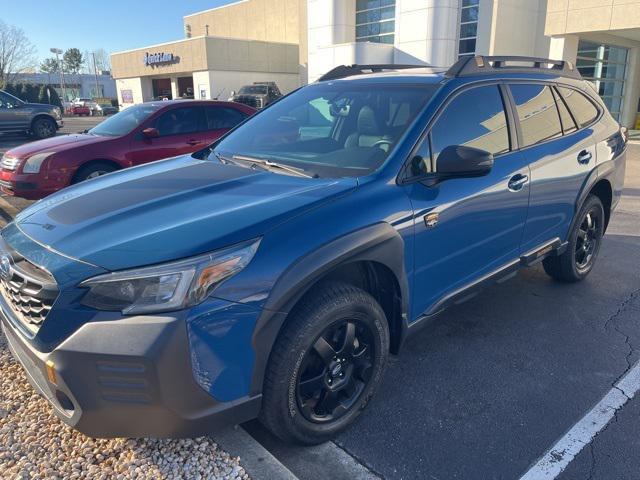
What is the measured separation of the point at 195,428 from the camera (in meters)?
2.07

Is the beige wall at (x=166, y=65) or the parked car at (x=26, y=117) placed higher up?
the beige wall at (x=166, y=65)

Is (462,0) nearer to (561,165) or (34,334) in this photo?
(561,165)

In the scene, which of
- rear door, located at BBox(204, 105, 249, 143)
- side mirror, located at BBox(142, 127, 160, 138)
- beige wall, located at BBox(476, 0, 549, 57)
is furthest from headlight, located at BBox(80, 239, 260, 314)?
beige wall, located at BBox(476, 0, 549, 57)

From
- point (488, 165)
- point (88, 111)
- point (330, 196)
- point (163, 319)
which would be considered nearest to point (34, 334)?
point (163, 319)

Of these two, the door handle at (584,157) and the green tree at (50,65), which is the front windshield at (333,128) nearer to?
the door handle at (584,157)

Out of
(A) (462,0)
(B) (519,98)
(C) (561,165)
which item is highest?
(A) (462,0)

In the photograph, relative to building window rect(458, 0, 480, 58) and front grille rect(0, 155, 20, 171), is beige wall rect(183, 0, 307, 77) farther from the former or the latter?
front grille rect(0, 155, 20, 171)

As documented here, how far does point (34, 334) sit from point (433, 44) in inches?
1072

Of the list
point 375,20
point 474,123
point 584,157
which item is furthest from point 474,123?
point 375,20

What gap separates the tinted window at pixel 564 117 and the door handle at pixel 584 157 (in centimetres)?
20

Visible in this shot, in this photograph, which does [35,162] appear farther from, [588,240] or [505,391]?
[588,240]

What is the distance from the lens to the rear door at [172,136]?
24.4ft

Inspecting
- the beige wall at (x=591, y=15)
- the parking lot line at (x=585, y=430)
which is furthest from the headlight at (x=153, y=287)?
the beige wall at (x=591, y=15)

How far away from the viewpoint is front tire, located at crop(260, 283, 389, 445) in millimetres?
2250
